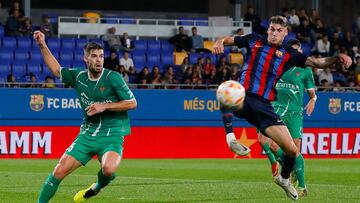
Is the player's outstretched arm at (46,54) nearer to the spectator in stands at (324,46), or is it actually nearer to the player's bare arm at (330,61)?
the player's bare arm at (330,61)

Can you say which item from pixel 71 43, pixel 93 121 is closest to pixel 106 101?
pixel 93 121

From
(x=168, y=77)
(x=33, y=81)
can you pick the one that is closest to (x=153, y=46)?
(x=168, y=77)

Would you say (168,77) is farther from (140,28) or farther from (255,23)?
(255,23)

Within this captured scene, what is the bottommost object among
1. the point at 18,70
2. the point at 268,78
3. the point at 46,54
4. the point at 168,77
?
the point at 168,77

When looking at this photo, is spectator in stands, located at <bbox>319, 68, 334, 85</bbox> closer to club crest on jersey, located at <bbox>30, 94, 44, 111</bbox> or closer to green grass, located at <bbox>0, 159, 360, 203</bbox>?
green grass, located at <bbox>0, 159, 360, 203</bbox>

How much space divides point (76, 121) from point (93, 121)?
15.3 meters

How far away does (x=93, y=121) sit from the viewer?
1200 centimetres

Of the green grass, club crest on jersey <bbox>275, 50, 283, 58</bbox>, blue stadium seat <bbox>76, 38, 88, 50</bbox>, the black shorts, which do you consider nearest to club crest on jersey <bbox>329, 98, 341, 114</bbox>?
the green grass

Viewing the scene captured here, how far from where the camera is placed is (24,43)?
30.3m

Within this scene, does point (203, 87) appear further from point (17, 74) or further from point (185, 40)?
point (17, 74)

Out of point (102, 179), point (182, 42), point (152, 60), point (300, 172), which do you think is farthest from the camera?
point (182, 42)

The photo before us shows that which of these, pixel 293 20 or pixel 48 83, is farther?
pixel 293 20

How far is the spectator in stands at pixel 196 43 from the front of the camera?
106ft

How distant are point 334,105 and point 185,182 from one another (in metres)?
12.9
